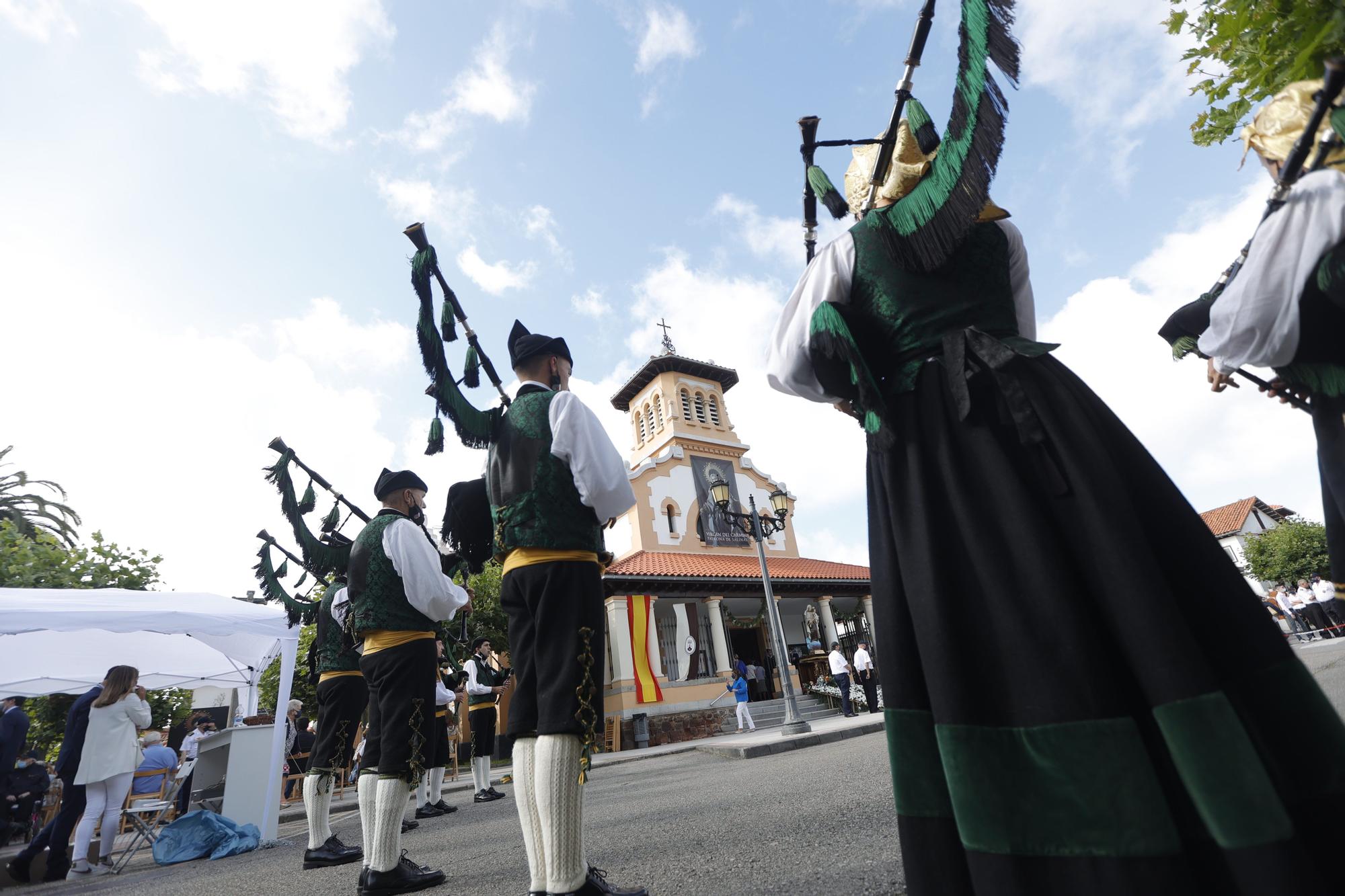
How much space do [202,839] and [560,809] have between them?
22.2 ft

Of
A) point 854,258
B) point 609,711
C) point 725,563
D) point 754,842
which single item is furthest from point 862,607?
point 854,258

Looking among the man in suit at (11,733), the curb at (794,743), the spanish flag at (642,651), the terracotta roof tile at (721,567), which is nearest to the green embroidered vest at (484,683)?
the curb at (794,743)

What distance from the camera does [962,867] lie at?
143 centimetres

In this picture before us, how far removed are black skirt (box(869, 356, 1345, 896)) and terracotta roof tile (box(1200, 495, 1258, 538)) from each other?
5082 centimetres

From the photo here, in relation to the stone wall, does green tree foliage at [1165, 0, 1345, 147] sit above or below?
above

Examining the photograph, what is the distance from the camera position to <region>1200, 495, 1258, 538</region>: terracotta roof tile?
42562 mm

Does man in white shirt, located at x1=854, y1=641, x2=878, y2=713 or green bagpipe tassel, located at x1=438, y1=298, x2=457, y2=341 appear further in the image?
man in white shirt, located at x1=854, y1=641, x2=878, y2=713

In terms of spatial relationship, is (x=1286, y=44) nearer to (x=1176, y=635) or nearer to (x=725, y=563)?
(x=1176, y=635)

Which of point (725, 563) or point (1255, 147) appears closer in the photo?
point (1255, 147)

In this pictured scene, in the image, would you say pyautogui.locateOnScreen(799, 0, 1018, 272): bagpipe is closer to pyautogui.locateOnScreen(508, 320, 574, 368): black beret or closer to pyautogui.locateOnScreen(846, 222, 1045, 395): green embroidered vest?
pyautogui.locateOnScreen(846, 222, 1045, 395): green embroidered vest

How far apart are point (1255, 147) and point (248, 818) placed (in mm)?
9375

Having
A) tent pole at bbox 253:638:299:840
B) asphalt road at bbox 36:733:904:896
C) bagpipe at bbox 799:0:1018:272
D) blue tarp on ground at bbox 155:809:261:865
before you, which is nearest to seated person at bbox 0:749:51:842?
asphalt road at bbox 36:733:904:896

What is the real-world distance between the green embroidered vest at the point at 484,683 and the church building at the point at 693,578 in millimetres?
8160

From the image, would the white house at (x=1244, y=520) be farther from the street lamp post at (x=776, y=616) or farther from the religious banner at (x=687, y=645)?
the street lamp post at (x=776, y=616)
